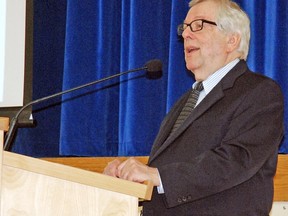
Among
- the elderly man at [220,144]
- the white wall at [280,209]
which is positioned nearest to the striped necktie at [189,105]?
the elderly man at [220,144]

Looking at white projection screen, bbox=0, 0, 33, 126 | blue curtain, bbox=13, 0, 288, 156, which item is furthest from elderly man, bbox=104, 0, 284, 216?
white projection screen, bbox=0, 0, 33, 126

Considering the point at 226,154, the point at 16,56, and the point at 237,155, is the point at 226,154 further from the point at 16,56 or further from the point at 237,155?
the point at 16,56

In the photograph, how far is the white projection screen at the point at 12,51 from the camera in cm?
359

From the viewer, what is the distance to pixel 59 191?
5.44 ft

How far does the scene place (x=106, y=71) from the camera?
12.0 ft

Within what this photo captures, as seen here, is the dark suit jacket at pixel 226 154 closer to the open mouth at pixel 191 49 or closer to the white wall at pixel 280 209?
the open mouth at pixel 191 49

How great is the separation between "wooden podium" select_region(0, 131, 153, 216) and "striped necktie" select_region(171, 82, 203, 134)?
85 cm

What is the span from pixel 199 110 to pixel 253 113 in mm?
225

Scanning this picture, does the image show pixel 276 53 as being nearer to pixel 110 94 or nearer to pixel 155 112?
pixel 155 112

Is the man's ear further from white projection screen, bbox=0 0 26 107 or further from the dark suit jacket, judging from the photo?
white projection screen, bbox=0 0 26 107

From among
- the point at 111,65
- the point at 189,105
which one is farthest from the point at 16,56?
the point at 189,105

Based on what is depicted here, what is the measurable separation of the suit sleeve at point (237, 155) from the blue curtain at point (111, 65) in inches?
35.0

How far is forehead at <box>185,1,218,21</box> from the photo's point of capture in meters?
2.64

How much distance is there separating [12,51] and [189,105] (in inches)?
58.6
